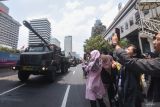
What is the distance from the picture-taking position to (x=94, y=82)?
20.4 ft

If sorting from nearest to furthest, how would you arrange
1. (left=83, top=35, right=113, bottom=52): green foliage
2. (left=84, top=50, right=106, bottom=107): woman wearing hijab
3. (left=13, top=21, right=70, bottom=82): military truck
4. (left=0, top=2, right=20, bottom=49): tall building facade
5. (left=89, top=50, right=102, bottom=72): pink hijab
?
(left=84, top=50, right=106, bottom=107): woman wearing hijab
(left=89, top=50, right=102, bottom=72): pink hijab
(left=83, top=35, right=113, bottom=52): green foliage
(left=13, top=21, right=70, bottom=82): military truck
(left=0, top=2, right=20, bottom=49): tall building facade

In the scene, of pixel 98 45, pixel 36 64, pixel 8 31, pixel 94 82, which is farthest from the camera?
pixel 8 31

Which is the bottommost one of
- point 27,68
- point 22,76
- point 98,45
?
point 22,76

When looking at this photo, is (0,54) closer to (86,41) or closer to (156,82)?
(156,82)

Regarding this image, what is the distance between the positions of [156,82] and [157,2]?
670 inches

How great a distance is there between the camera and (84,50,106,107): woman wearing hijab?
20.0ft

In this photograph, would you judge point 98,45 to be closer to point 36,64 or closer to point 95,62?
point 36,64

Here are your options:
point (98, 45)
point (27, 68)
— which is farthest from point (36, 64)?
point (98, 45)

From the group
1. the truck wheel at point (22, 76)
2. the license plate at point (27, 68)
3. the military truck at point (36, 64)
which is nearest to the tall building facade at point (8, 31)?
the truck wheel at point (22, 76)

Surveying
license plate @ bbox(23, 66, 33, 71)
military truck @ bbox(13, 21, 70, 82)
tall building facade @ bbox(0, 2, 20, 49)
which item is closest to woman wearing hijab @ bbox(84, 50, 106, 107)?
military truck @ bbox(13, 21, 70, 82)

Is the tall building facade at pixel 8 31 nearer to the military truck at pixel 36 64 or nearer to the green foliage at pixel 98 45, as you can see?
the green foliage at pixel 98 45

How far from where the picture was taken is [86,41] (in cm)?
9162

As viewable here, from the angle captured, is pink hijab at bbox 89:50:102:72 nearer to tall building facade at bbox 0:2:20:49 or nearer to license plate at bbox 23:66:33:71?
license plate at bbox 23:66:33:71

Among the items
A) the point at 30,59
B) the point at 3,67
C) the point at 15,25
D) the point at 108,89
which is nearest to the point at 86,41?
the point at 15,25
